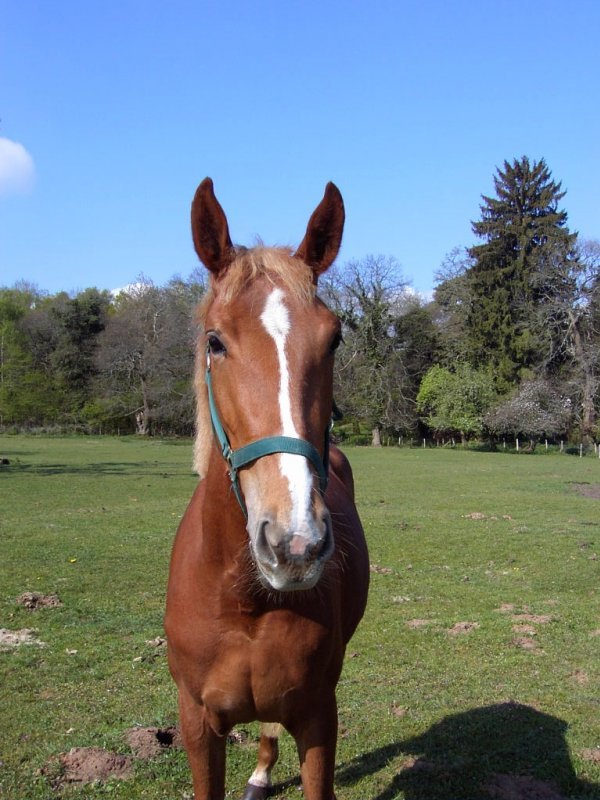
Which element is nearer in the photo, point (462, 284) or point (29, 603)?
point (29, 603)

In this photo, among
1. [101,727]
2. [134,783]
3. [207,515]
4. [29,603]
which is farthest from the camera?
[29,603]

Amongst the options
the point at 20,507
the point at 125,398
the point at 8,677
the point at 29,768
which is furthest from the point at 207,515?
the point at 125,398

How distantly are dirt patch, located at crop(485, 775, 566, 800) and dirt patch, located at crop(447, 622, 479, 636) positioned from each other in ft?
9.07

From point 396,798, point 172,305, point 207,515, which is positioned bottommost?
point 396,798

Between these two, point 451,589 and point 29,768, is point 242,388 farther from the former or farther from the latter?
point 451,589

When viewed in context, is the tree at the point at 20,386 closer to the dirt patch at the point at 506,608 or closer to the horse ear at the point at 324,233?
the dirt patch at the point at 506,608

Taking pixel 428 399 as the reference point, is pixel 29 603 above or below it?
below

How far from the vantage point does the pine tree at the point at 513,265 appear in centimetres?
4747

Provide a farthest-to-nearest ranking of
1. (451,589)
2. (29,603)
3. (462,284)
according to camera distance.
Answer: (462,284)
(451,589)
(29,603)

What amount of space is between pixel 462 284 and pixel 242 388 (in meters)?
52.0

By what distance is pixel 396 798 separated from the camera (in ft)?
12.5

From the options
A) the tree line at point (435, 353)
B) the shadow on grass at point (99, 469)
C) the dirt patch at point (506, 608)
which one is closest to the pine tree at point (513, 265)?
the tree line at point (435, 353)

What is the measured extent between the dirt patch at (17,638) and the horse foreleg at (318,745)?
4.16 m

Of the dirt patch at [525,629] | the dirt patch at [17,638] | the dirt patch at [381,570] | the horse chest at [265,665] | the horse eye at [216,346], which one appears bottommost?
the dirt patch at [17,638]
